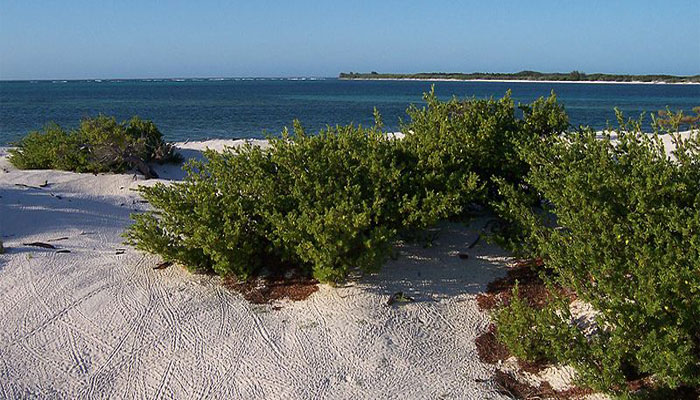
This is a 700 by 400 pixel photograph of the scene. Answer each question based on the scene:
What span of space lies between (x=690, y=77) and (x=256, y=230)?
179 m

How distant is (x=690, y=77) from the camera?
515 ft

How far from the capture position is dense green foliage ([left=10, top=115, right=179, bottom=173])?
43.2 ft

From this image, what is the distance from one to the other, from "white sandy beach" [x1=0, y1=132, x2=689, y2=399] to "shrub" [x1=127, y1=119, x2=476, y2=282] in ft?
1.38

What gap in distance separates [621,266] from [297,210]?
3.05m

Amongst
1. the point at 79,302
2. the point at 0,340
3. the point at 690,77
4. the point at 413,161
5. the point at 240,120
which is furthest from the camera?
the point at 690,77

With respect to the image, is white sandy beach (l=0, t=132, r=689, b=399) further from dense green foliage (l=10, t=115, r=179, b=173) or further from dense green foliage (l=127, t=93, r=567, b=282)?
dense green foliage (l=10, t=115, r=179, b=173)

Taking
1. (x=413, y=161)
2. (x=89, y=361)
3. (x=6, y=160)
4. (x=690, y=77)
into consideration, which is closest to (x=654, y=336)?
(x=413, y=161)

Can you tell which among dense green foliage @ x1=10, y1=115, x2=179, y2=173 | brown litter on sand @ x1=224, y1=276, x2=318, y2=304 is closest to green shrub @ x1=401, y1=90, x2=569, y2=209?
brown litter on sand @ x1=224, y1=276, x2=318, y2=304

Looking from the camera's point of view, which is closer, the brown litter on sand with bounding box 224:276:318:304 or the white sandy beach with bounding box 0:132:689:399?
the white sandy beach with bounding box 0:132:689:399

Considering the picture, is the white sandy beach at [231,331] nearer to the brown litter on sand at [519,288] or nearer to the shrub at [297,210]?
the brown litter on sand at [519,288]

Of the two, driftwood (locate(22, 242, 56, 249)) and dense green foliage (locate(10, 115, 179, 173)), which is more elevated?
dense green foliage (locate(10, 115, 179, 173))

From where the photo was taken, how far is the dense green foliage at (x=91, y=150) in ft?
43.2

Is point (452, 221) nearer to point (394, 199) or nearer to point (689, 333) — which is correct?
point (394, 199)

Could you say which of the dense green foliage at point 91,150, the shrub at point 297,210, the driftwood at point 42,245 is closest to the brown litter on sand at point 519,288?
the shrub at point 297,210
